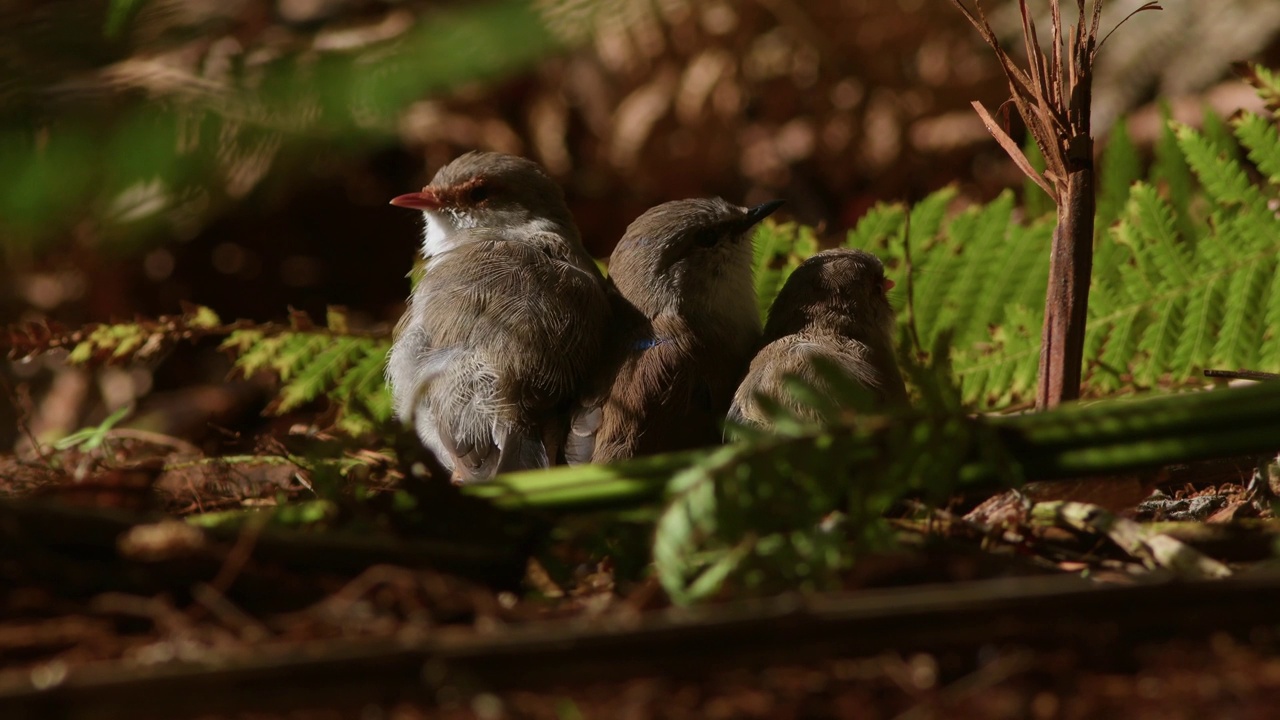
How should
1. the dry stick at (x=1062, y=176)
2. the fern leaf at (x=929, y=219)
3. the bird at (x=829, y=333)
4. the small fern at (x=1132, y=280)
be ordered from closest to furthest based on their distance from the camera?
the dry stick at (x=1062, y=176), the bird at (x=829, y=333), the small fern at (x=1132, y=280), the fern leaf at (x=929, y=219)

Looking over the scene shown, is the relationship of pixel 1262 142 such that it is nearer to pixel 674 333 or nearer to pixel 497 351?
pixel 674 333

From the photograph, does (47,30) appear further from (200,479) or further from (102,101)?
(200,479)

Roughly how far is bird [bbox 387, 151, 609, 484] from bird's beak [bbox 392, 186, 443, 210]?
1.84 ft

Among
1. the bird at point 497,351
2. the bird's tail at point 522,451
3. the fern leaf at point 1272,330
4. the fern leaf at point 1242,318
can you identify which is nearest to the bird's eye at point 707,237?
the bird at point 497,351

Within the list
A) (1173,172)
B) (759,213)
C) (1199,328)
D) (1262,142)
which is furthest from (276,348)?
(1173,172)

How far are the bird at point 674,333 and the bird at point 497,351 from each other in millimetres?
94

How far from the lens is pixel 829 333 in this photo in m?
3.61

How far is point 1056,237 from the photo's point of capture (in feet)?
8.56

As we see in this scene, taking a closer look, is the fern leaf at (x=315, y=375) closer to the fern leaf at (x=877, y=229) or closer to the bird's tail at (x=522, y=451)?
the bird's tail at (x=522, y=451)

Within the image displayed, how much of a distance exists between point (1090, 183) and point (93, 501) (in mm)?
1844

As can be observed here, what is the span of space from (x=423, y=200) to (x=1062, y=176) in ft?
9.70

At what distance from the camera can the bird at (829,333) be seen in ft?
10.6

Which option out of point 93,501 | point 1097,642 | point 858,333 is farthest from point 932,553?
point 858,333

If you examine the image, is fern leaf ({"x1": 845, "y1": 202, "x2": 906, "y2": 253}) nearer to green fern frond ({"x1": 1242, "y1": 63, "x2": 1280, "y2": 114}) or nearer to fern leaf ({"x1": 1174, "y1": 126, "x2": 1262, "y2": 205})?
fern leaf ({"x1": 1174, "y1": 126, "x2": 1262, "y2": 205})
